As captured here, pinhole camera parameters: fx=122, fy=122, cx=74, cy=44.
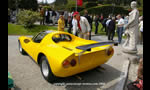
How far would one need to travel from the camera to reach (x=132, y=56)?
4.96 m

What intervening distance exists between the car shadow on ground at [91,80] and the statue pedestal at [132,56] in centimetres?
121

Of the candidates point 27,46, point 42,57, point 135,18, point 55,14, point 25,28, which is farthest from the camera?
point 55,14

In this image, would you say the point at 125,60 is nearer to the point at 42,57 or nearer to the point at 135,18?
the point at 135,18

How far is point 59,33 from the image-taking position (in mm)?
3947

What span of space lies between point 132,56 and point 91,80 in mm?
2499

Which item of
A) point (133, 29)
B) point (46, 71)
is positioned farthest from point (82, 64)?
point (133, 29)

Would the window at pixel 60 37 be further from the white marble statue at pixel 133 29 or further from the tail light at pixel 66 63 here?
the white marble statue at pixel 133 29

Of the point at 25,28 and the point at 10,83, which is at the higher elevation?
the point at 25,28

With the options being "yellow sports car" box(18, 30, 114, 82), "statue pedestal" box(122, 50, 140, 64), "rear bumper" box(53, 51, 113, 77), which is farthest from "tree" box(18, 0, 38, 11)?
"rear bumper" box(53, 51, 113, 77)

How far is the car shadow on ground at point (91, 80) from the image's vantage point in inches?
121

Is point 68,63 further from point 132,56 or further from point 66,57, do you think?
point 132,56
